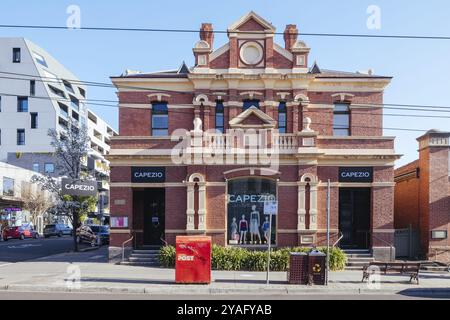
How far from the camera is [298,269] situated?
15.4 metres

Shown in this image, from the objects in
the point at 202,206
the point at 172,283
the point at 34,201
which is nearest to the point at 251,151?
the point at 202,206

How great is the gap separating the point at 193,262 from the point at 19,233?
32280 millimetres

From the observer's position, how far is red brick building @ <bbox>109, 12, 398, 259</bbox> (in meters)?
20.6

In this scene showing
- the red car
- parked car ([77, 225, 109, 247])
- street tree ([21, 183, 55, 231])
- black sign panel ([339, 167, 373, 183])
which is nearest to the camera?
black sign panel ([339, 167, 373, 183])

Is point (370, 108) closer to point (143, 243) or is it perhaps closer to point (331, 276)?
point (331, 276)

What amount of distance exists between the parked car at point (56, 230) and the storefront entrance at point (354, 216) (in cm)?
3610

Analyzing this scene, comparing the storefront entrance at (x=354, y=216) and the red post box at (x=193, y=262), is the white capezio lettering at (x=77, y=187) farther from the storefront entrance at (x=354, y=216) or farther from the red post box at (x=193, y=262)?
the storefront entrance at (x=354, y=216)

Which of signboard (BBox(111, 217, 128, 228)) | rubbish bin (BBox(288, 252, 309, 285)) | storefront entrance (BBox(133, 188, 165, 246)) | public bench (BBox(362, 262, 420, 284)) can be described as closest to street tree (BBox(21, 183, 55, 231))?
storefront entrance (BBox(133, 188, 165, 246))

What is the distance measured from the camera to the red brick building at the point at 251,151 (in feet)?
67.6

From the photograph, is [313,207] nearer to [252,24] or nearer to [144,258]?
[144,258]

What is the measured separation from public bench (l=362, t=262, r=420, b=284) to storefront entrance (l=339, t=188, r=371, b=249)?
4.82 m

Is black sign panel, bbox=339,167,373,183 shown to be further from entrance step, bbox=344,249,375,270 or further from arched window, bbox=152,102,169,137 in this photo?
arched window, bbox=152,102,169,137
